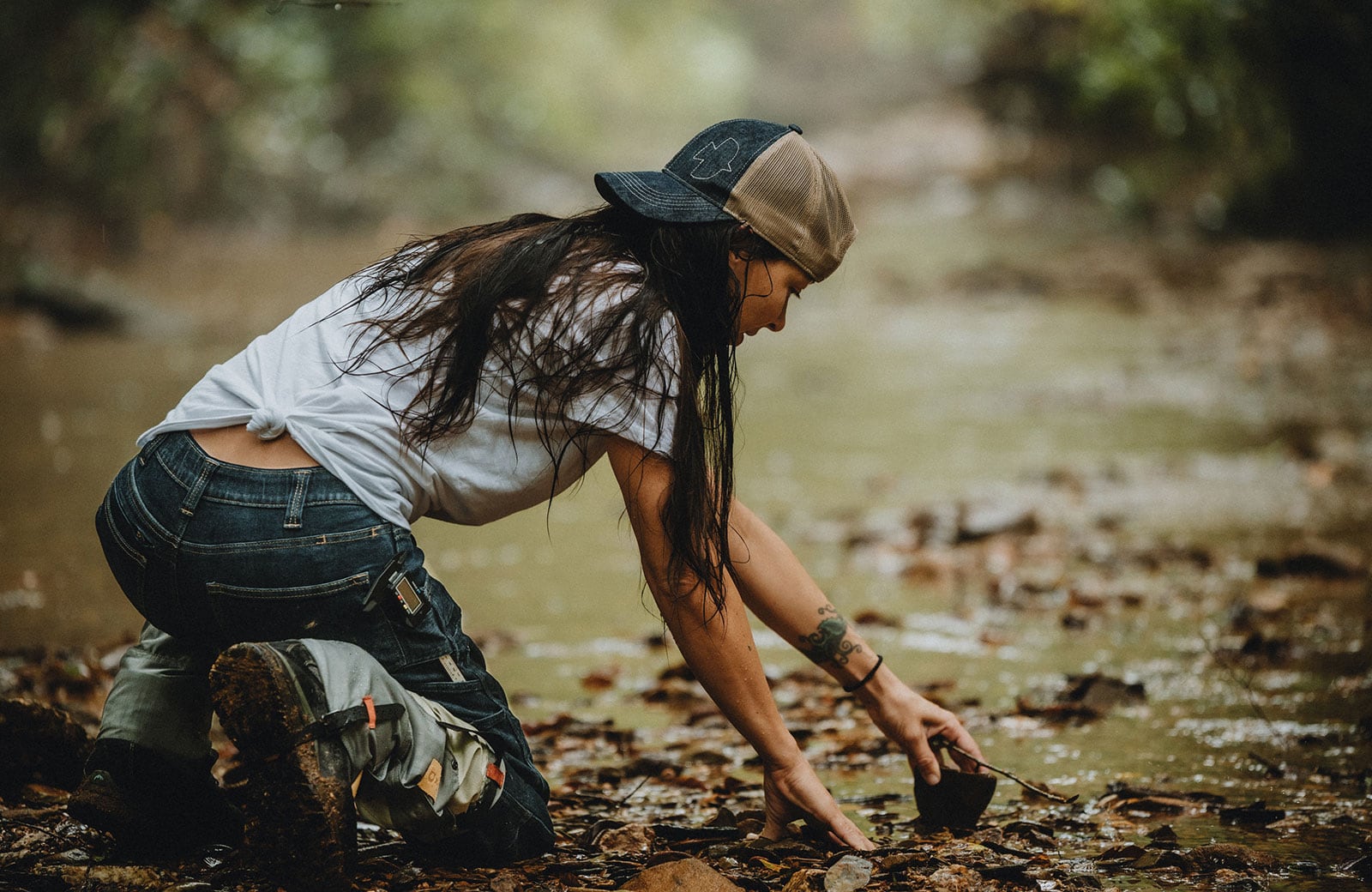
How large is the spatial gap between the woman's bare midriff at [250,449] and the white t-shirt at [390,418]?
0.06 feet

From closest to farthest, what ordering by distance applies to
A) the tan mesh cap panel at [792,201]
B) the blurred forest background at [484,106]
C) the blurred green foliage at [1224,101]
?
the tan mesh cap panel at [792,201] → the blurred green foliage at [1224,101] → the blurred forest background at [484,106]

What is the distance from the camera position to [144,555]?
6.24ft

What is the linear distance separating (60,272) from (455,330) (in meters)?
9.14

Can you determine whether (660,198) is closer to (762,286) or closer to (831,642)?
(762,286)

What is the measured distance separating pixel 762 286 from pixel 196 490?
914 millimetres

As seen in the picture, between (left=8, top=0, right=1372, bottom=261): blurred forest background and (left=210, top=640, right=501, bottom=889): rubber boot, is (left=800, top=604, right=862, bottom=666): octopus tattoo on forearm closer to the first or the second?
(left=210, top=640, right=501, bottom=889): rubber boot

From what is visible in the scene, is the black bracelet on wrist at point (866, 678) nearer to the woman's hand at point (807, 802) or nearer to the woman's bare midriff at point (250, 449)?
the woman's hand at point (807, 802)

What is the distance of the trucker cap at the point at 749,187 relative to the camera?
1957 mm

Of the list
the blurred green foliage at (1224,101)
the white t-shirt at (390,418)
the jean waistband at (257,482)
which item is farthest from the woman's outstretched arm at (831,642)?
the blurred green foliage at (1224,101)

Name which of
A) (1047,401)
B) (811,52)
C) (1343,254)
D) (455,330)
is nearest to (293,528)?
(455,330)

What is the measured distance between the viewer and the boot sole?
1673 mm

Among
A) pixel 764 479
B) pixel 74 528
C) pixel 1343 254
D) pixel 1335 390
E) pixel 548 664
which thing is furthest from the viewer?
pixel 1343 254

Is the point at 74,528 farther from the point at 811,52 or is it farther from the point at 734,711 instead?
the point at 811,52

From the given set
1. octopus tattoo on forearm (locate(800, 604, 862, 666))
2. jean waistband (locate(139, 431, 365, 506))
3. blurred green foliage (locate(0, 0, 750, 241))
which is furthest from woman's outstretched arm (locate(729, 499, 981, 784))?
blurred green foliage (locate(0, 0, 750, 241))
